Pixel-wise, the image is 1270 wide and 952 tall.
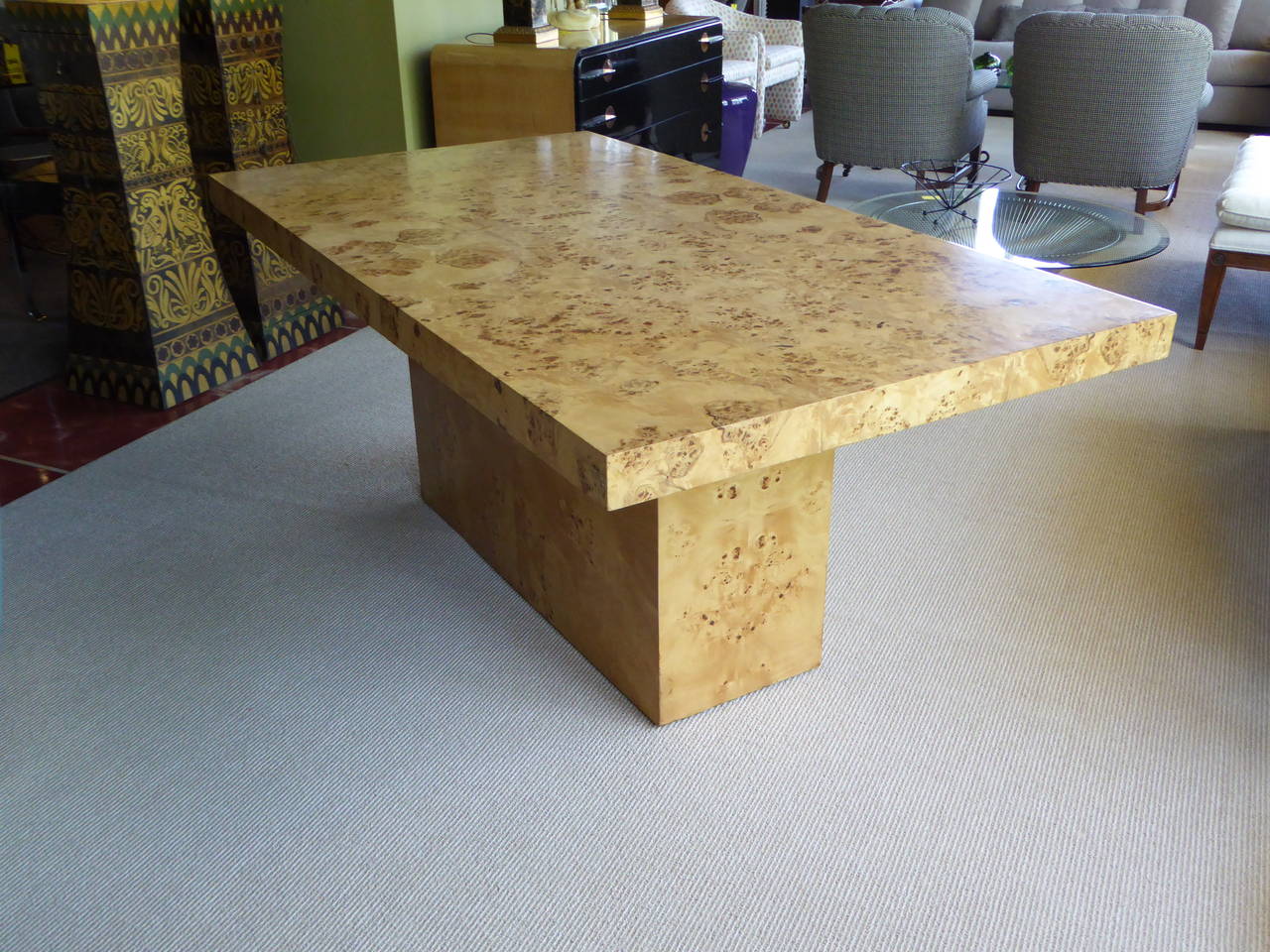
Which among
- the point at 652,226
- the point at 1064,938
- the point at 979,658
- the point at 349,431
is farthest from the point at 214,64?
the point at 1064,938

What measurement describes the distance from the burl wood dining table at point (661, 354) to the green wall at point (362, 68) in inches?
44.1

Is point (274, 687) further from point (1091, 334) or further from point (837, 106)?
point (837, 106)

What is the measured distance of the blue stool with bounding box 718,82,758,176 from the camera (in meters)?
4.33

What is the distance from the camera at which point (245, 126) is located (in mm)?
2875

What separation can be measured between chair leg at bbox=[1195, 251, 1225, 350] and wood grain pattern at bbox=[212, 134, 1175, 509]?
163cm

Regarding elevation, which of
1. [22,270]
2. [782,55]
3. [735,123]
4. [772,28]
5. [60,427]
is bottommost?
[60,427]

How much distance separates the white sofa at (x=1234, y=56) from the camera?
5.63 m

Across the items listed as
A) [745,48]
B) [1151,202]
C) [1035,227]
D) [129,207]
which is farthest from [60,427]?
[1151,202]

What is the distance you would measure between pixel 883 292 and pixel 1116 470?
124 centimetres

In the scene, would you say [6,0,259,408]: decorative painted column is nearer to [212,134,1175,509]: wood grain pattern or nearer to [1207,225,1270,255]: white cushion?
[212,134,1175,509]: wood grain pattern

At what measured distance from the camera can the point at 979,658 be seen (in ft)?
5.89

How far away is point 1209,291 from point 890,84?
1.37 metres

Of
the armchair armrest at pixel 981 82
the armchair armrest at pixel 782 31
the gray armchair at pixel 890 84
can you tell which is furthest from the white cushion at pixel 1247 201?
the armchair armrest at pixel 782 31

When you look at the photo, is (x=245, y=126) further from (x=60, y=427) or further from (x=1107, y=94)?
(x=1107, y=94)
